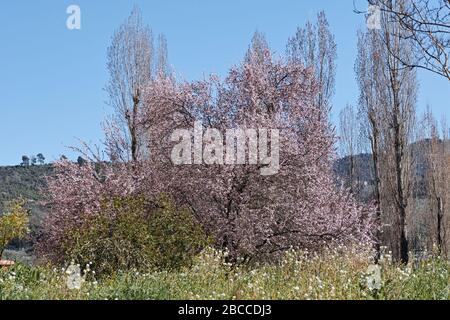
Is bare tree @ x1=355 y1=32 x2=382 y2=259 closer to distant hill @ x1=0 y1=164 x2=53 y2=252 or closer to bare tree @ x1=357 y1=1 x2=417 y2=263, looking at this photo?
bare tree @ x1=357 y1=1 x2=417 y2=263

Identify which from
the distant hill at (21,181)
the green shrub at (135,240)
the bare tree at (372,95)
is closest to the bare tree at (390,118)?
the bare tree at (372,95)

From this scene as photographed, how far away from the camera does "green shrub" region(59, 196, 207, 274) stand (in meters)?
9.80

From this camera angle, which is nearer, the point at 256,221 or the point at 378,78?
the point at 256,221

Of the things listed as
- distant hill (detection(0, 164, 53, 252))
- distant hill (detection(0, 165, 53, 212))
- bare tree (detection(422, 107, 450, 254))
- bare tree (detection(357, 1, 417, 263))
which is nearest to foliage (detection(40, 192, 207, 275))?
bare tree (detection(357, 1, 417, 263))

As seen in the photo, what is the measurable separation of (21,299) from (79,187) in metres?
8.86

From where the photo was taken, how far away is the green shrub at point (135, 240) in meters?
9.80

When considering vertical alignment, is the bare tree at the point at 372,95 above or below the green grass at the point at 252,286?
above

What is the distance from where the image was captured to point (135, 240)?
32.9 feet

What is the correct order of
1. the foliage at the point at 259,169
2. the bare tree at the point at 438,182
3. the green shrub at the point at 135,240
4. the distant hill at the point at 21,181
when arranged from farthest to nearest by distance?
the distant hill at the point at 21,181
the bare tree at the point at 438,182
the foliage at the point at 259,169
the green shrub at the point at 135,240

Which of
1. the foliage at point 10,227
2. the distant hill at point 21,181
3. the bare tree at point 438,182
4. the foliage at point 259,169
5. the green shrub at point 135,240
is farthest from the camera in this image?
the distant hill at point 21,181

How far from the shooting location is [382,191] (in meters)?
24.3

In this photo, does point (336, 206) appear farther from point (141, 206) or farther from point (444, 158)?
point (444, 158)

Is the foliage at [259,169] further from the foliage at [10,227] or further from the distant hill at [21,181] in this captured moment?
the distant hill at [21,181]
